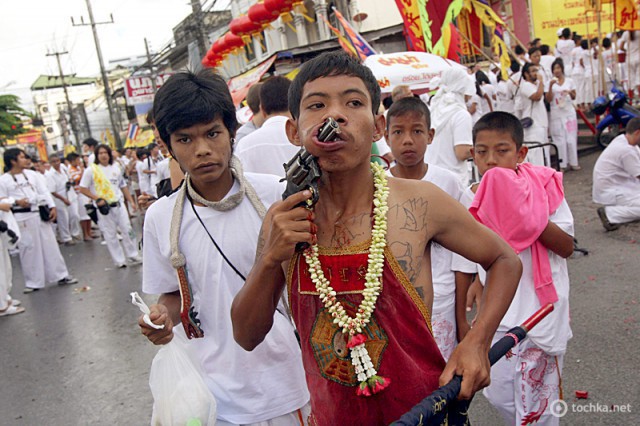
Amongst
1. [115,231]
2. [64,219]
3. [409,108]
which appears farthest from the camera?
[64,219]

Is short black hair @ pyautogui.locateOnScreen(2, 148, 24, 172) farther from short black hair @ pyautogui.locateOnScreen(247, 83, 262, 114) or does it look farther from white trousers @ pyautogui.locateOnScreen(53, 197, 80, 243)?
white trousers @ pyautogui.locateOnScreen(53, 197, 80, 243)

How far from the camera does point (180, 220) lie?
2227 mm

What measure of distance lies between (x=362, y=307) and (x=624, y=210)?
20.5 feet

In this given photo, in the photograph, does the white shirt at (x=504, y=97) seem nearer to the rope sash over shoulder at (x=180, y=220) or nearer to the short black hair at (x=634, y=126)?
the short black hair at (x=634, y=126)

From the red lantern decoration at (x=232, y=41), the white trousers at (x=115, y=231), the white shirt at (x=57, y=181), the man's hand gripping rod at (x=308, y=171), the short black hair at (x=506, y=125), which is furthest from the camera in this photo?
the red lantern decoration at (x=232, y=41)

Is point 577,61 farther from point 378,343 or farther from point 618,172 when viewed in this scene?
point 378,343

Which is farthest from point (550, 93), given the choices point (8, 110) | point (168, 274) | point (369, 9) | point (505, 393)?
point (8, 110)

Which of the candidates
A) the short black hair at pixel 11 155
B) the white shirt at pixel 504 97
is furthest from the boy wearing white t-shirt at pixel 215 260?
the white shirt at pixel 504 97

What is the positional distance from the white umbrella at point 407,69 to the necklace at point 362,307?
726 cm

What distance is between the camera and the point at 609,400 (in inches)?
134

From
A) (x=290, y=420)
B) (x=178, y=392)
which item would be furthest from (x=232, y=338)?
(x=290, y=420)

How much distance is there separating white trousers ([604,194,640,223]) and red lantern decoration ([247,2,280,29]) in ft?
35.1

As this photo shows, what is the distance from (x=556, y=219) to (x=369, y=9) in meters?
21.6

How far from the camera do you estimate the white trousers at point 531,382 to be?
8.80 ft
